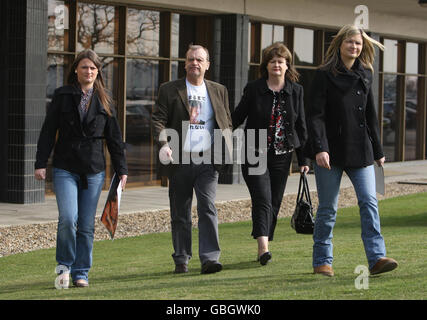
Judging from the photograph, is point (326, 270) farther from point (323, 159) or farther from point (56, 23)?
point (56, 23)

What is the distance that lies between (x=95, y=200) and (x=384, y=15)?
61.0ft

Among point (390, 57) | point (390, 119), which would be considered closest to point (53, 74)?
point (390, 57)

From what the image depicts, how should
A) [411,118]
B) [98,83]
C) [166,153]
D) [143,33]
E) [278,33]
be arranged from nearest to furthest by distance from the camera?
[98,83] < [166,153] < [143,33] < [278,33] < [411,118]

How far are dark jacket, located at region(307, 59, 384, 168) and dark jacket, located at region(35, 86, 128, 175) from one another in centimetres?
161

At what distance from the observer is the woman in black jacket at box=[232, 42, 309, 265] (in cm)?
815

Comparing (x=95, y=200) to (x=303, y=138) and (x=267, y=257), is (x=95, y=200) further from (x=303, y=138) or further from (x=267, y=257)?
(x=303, y=138)

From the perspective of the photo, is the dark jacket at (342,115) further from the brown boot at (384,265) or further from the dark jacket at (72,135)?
the dark jacket at (72,135)

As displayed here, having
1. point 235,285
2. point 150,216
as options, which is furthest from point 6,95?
point 235,285

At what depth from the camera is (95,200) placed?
7008mm

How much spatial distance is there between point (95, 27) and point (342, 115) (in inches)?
402

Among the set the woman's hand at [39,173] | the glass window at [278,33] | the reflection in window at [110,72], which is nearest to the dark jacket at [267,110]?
the woman's hand at [39,173]

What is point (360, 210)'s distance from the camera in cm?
689

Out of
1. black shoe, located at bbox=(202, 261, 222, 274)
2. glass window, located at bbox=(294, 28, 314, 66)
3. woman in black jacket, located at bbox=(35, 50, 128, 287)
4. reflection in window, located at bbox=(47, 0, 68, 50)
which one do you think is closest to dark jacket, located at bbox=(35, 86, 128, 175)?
woman in black jacket, located at bbox=(35, 50, 128, 287)

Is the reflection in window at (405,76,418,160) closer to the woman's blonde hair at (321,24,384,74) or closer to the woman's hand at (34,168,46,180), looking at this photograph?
the woman's blonde hair at (321,24,384,74)
